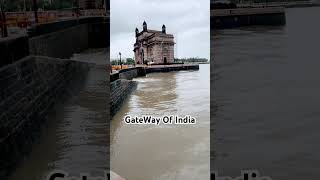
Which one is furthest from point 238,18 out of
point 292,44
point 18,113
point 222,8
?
point 18,113

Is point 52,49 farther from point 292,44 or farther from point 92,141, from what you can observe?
point 292,44

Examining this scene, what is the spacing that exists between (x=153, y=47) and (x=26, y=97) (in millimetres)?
1388

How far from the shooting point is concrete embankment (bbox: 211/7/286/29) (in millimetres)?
12805

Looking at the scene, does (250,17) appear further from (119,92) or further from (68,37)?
(68,37)

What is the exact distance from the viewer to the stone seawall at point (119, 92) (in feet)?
18.1

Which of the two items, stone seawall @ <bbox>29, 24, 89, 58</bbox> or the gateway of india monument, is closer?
the gateway of india monument

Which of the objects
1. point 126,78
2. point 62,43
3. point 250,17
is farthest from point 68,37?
point 250,17

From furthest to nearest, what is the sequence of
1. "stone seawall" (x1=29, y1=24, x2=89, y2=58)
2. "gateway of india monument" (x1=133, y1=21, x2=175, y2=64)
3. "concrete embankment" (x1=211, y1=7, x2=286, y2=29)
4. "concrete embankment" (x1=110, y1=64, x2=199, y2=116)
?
"concrete embankment" (x1=211, y1=7, x2=286, y2=29) → "concrete embankment" (x1=110, y1=64, x2=199, y2=116) → "stone seawall" (x1=29, y1=24, x2=89, y2=58) → "gateway of india monument" (x1=133, y1=21, x2=175, y2=64)

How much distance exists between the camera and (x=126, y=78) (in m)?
5.23

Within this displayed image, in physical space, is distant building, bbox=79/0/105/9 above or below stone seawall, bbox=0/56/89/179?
above

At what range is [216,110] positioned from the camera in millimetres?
5914

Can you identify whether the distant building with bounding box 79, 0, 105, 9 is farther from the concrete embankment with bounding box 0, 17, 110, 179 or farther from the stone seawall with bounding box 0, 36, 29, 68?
the stone seawall with bounding box 0, 36, 29, 68

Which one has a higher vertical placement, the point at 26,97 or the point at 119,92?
the point at 26,97

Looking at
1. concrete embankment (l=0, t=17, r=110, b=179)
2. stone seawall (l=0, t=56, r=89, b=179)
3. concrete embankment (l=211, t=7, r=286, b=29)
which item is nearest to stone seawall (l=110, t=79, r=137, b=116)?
concrete embankment (l=0, t=17, r=110, b=179)
